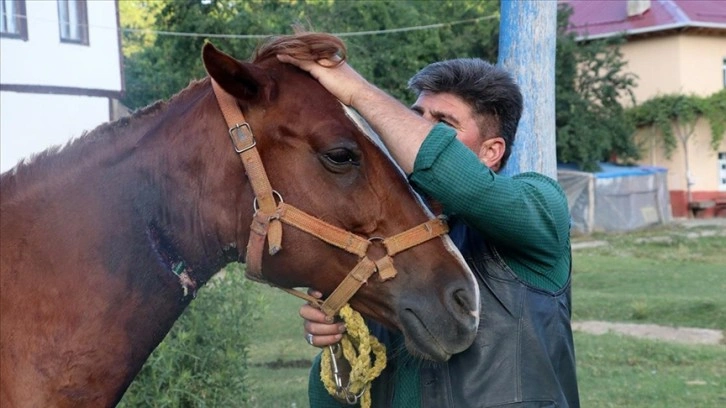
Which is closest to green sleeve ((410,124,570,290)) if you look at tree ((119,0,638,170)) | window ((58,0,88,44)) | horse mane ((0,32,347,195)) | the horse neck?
horse mane ((0,32,347,195))

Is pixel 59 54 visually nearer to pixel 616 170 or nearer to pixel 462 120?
pixel 616 170

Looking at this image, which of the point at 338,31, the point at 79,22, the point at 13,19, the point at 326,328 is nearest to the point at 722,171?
the point at 338,31

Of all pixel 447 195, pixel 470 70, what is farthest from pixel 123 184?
pixel 470 70

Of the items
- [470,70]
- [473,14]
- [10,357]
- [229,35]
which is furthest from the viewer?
[473,14]

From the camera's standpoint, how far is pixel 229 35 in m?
24.2

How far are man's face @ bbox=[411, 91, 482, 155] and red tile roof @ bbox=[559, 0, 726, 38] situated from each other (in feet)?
84.3

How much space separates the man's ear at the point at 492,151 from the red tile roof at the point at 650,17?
84.2 feet

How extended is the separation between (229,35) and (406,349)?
22.4m

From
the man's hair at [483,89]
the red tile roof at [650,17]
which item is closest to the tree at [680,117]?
the red tile roof at [650,17]

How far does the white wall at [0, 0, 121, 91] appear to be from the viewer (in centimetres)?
1697

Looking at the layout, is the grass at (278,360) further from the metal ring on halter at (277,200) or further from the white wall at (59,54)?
the white wall at (59,54)

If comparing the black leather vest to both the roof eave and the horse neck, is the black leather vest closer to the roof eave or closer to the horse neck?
the horse neck

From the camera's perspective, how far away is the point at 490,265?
2.63 meters

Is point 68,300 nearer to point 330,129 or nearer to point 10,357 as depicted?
point 10,357
